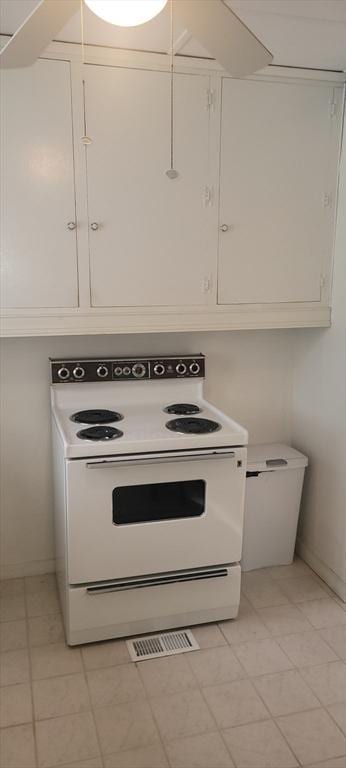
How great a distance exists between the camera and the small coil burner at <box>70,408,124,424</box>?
2514mm

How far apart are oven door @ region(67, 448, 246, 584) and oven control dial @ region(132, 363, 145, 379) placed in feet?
1.94

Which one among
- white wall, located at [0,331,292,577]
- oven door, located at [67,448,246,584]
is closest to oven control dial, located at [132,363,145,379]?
white wall, located at [0,331,292,577]

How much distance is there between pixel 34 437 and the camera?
9.21 ft

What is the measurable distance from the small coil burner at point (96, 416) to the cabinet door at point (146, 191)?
47 cm

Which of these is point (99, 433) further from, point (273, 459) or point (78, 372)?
point (273, 459)

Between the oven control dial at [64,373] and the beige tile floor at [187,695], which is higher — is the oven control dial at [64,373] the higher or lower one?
the higher one

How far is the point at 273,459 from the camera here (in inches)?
114

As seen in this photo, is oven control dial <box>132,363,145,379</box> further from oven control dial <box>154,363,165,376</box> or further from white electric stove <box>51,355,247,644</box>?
white electric stove <box>51,355,247,644</box>

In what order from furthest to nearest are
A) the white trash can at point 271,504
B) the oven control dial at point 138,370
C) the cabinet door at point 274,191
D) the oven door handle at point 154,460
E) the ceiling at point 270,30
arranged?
1. the white trash can at point 271,504
2. the oven control dial at point 138,370
3. the cabinet door at point 274,191
4. the oven door handle at point 154,460
5. the ceiling at point 270,30

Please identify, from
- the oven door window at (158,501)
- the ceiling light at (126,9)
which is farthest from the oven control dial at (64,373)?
the ceiling light at (126,9)

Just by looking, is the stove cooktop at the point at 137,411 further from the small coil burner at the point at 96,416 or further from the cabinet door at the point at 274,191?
the cabinet door at the point at 274,191

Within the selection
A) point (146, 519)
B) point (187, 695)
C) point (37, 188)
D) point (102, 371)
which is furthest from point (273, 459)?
point (37, 188)

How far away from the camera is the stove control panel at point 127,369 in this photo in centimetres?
269

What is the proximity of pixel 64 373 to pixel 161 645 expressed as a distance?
1197 mm
